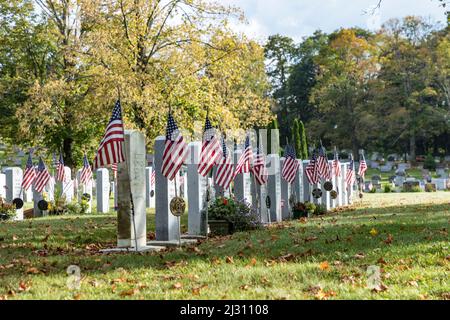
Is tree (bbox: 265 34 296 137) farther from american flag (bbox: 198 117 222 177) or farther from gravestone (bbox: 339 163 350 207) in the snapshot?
american flag (bbox: 198 117 222 177)

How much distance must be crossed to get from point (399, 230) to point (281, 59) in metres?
69.8

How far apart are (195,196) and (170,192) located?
1.44 meters

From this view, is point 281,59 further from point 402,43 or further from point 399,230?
point 399,230

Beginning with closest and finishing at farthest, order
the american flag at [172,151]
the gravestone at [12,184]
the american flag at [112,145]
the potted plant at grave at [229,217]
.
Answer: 1. the american flag at [112,145]
2. the american flag at [172,151]
3. the potted plant at grave at [229,217]
4. the gravestone at [12,184]

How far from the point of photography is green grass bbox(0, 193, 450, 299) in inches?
273

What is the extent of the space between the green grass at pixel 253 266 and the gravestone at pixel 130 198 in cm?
75

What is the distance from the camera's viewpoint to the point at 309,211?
20859 mm

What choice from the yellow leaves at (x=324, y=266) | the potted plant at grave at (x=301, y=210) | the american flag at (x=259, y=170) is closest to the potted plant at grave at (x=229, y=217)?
the american flag at (x=259, y=170)

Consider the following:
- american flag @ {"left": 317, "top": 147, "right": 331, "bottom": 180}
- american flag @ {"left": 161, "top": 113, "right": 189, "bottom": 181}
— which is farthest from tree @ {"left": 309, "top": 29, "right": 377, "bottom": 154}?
american flag @ {"left": 161, "top": 113, "right": 189, "bottom": 181}

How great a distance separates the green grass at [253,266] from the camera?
6.92m

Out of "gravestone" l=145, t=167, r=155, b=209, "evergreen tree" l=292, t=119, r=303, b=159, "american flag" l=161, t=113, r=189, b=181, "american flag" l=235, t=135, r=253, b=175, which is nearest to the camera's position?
"american flag" l=161, t=113, r=189, b=181

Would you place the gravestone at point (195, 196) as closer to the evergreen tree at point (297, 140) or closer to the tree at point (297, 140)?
the evergreen tree at point (297, 140)

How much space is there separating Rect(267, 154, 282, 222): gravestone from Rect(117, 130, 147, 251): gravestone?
7318mm

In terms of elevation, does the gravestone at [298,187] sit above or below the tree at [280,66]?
below
